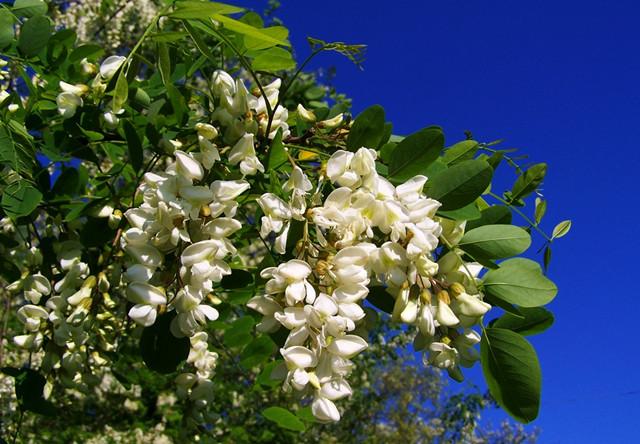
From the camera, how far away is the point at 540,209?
3.49 ft

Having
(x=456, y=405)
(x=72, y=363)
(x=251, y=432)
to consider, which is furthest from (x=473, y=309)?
(x=456, y=405)

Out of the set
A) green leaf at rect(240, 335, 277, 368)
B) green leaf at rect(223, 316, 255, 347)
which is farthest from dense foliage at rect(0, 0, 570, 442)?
green leaf at rect(223, 316, 255, 347)

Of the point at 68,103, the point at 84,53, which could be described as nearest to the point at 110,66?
the point at 68,103

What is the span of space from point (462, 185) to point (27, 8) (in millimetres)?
961

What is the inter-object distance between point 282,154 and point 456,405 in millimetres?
6322

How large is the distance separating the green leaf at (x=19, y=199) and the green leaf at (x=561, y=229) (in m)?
0.90

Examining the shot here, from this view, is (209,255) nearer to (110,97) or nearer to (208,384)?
(110,97)

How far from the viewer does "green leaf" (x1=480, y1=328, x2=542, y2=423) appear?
32.6 inches

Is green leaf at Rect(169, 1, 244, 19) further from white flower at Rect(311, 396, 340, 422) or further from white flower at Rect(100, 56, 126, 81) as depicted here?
white flower at Rect(311, 396, 340, 422)

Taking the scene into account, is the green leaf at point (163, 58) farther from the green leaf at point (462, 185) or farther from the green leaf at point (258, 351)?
the green leaf at point (258, 351)

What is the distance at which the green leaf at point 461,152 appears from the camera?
1028 mm

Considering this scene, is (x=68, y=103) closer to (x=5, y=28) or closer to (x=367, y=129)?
(x=5, y=28)

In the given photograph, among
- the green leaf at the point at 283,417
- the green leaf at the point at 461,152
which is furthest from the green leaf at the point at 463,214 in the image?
the green leaf at the point at 283,417

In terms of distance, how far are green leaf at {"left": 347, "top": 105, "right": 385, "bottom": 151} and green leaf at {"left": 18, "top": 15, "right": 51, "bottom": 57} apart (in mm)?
700
